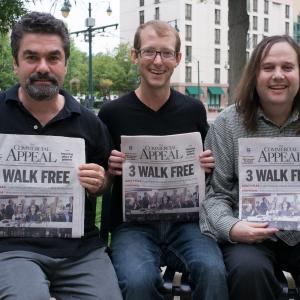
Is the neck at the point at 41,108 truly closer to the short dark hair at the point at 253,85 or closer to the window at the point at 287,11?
the short dark hair at the point at 253,85

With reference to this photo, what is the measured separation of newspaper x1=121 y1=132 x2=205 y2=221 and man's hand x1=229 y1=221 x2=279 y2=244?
0.39 metres

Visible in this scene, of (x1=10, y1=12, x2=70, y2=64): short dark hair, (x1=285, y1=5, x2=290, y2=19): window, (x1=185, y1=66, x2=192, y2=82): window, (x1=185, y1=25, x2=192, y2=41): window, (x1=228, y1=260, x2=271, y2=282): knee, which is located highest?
(x1=285, y1=5, x2=290, y2=19): window

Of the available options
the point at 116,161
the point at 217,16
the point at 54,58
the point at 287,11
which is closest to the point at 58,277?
the point at 116,161

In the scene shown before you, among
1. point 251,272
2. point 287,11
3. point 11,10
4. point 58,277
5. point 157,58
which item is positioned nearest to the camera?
point 251,272

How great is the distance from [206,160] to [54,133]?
0.91m

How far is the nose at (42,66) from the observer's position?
3049 millimetres

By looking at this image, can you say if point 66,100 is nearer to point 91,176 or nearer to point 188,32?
point 91,176

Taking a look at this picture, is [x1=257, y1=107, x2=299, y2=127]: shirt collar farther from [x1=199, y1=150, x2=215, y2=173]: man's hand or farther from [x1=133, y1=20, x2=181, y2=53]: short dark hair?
[x1=133, y1=20, x2=181, y2=53]: short dark hair

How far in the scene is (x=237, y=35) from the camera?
750 centimetres

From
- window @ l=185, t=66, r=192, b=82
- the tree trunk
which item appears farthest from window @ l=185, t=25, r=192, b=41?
the tree trunk

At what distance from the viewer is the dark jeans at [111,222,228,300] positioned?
2.85 m

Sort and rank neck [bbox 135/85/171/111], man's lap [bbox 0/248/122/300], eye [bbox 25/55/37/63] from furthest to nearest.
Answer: neck [bbox 135/85/171/111] → eye [bbox 25/55/37/63] → man's lap [bbox 0/248/122/300]

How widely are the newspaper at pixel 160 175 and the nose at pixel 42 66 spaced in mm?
611

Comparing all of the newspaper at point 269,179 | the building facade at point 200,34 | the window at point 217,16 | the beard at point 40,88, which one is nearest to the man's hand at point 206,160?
the newspaper at point 269,179
